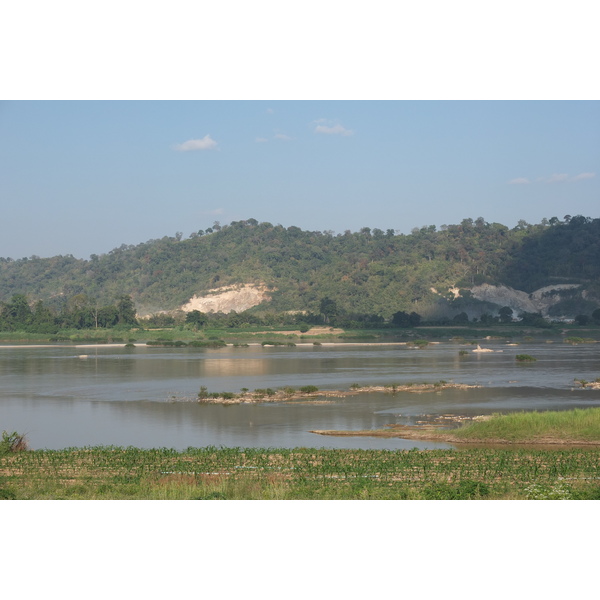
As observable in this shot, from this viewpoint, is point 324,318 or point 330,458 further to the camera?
point 324,318

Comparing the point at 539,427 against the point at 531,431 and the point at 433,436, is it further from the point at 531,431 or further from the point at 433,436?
the point at 433,436

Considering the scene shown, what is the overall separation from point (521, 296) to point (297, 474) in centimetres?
5196

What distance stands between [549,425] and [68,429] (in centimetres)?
748

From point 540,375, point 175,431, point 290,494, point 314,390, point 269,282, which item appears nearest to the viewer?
point 290,494

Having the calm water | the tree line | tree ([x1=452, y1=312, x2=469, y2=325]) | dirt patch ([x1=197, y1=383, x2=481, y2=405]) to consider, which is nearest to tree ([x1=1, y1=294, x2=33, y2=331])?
the tree line

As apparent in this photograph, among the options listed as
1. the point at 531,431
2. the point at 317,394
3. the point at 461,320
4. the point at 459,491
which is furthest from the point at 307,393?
the point at 461,320

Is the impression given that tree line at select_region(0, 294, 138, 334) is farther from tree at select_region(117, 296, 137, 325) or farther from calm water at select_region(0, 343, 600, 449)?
calm water at select_region(0, 343, 600, 449)

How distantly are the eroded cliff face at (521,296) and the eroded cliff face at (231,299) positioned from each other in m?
17.0

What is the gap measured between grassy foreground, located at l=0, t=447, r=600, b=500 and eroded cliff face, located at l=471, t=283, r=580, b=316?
158ft

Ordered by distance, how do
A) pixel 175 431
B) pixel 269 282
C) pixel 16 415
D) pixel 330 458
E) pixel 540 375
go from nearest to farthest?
pixel 330 458
pixel 175 431
pixel 16 415
pixel 540 375
pixel 269 282

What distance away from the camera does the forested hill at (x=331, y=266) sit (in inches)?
2293
